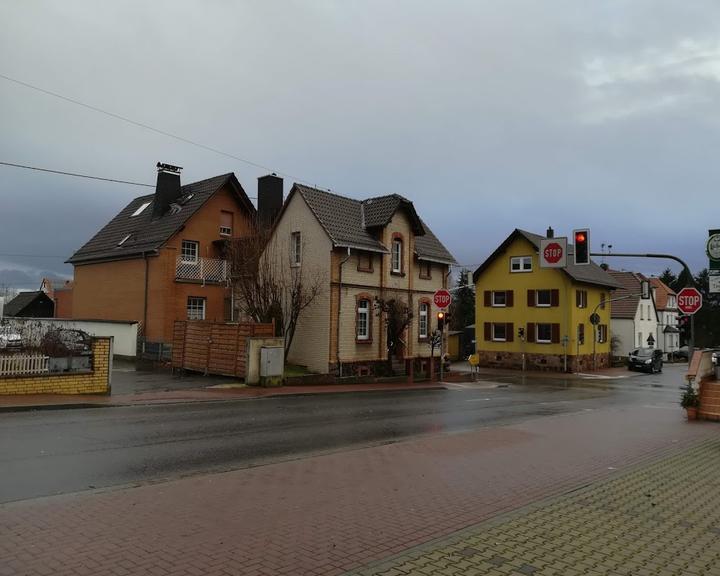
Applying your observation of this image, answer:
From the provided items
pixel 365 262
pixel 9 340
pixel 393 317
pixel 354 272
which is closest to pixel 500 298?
pixel 393 317

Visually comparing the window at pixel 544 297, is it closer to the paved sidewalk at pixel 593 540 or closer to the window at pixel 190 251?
the window at pixel 190 251

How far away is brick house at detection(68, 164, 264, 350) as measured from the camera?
29.7 meters

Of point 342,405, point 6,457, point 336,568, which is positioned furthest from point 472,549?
point 342,405

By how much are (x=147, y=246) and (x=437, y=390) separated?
1680 centimetres

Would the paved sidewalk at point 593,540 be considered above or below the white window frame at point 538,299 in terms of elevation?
below

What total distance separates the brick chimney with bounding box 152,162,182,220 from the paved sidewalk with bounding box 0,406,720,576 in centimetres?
2777

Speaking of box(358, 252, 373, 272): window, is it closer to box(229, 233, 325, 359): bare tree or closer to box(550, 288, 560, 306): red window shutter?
box(229, 233, 325, 359): bare tree

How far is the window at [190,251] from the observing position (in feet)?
103

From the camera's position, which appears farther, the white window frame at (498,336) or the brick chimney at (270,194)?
the white window frame at (498,336)

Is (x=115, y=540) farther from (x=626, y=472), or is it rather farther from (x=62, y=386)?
(x=62, y=386)

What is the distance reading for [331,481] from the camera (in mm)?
7746

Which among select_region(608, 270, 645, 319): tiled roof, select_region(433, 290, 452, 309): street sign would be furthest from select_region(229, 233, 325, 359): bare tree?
select_region(608, 270, 645, 319): tiled roof

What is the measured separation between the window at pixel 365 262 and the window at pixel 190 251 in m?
9.45

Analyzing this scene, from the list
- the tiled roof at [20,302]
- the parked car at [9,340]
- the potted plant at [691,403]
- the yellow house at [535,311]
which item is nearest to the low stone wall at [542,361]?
the yellow house at [535,311]
